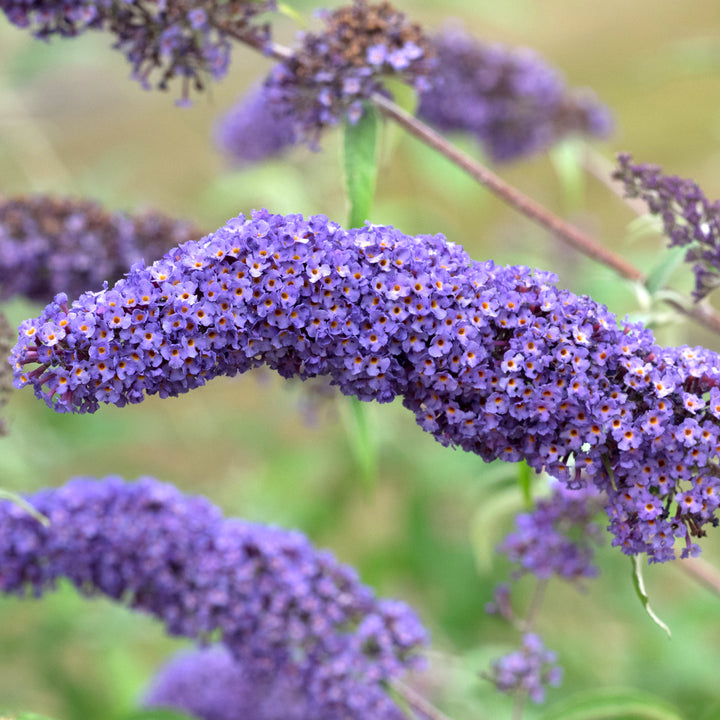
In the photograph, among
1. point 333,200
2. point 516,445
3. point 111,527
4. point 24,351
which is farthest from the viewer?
point 333,200

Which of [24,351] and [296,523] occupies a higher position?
[296,523]

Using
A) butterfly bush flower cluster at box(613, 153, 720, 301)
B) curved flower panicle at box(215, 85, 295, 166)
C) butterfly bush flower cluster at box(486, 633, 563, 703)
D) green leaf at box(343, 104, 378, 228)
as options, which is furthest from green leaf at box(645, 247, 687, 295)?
curved flower panicle at box(215, 85, 295, 166)

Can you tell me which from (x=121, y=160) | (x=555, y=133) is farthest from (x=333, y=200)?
(x=555, y=133)

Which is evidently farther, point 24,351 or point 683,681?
point 683,681

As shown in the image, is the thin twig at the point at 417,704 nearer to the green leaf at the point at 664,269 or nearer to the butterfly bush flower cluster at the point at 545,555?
the butterfly bush flower cluster at the point at 545,555

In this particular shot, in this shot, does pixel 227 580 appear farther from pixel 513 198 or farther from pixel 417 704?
pixel 513 198

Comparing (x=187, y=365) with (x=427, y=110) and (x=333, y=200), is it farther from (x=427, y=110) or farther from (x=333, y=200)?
(x=333, y=200)

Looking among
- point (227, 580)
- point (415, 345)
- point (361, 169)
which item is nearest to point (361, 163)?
point (361, 169)
